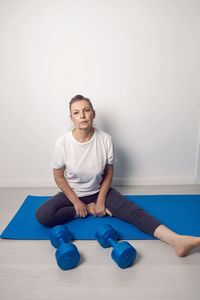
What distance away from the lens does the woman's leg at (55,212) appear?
1.35 metres

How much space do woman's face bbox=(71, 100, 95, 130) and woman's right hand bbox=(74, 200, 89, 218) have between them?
0.47 meters

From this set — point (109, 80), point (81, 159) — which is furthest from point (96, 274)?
point (109, 80)

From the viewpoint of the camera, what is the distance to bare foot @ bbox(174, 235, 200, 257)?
41.3 inches

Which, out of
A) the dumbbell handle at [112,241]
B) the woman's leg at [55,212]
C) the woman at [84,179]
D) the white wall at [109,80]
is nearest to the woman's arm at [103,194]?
the woman at [84,179]

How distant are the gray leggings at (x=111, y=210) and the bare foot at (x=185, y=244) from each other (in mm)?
157

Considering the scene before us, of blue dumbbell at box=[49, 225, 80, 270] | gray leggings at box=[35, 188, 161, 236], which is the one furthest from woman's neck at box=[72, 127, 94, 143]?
blue dumbbell at box=[49, 225, 80, 270]

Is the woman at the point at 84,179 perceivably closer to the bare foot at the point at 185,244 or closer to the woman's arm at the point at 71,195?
the woman's arm at the point at 71,195

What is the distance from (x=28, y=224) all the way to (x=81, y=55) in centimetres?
128

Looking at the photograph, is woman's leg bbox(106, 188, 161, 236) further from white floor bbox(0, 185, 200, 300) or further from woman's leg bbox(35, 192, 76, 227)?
woman's leg bbox(35, 192, 76, 227)

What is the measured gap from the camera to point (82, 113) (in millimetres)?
1343

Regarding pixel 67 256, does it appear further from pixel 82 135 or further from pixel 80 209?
pixel 82 135

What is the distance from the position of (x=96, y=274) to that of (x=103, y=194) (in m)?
0.52

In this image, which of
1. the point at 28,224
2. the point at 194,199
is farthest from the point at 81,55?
the point at 194,199

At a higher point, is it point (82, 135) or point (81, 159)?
point (82, 135)
